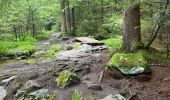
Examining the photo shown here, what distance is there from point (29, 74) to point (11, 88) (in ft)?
3.45

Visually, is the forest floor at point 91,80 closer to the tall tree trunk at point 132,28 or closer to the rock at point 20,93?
the rock at point 20,93

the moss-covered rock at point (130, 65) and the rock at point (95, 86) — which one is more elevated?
the moss-covered rock at point (130, 65)

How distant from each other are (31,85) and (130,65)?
117 inches

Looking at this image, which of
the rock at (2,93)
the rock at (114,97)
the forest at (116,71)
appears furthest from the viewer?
the rock at (2,93)

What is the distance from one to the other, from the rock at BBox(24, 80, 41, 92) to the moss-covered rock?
7.37 feet

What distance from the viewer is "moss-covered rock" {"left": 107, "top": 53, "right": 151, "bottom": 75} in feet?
26.8

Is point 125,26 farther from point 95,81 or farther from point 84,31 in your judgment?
point 84,31

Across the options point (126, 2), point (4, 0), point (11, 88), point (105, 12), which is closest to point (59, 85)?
point (11, 88)

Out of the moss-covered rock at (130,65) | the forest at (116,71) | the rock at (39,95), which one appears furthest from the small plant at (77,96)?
the moss-covered rock at (130,65)

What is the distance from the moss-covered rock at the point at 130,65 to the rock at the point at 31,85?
7.37 ft

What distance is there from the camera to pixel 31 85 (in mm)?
8297

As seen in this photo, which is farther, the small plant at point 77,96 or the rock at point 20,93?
the rock at point 20,93

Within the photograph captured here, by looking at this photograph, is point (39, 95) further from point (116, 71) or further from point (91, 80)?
point (116, 71)

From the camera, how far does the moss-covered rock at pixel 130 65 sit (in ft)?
26.8
